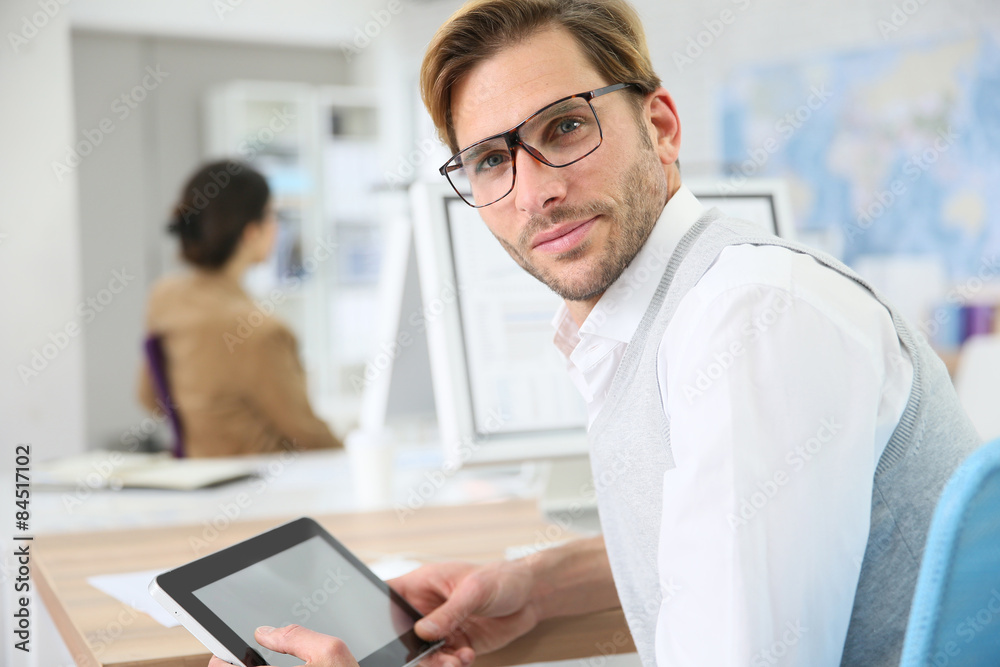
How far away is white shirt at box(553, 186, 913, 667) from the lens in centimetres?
61

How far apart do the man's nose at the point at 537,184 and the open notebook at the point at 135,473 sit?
3.57ft

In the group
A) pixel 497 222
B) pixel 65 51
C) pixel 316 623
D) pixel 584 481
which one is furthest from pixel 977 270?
pixel 65 51

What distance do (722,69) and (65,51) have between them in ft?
9.78

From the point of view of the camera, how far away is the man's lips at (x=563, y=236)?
0.89 metres

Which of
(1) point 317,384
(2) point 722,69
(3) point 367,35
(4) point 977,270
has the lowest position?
(1) point 317,384

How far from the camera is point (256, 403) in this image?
244 centimetres

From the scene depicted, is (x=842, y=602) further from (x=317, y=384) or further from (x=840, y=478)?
(x=317, y=384)

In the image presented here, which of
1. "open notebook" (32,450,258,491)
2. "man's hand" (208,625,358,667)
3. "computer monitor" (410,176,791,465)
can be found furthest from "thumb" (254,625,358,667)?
"open notebook" (32,450,258,491)
